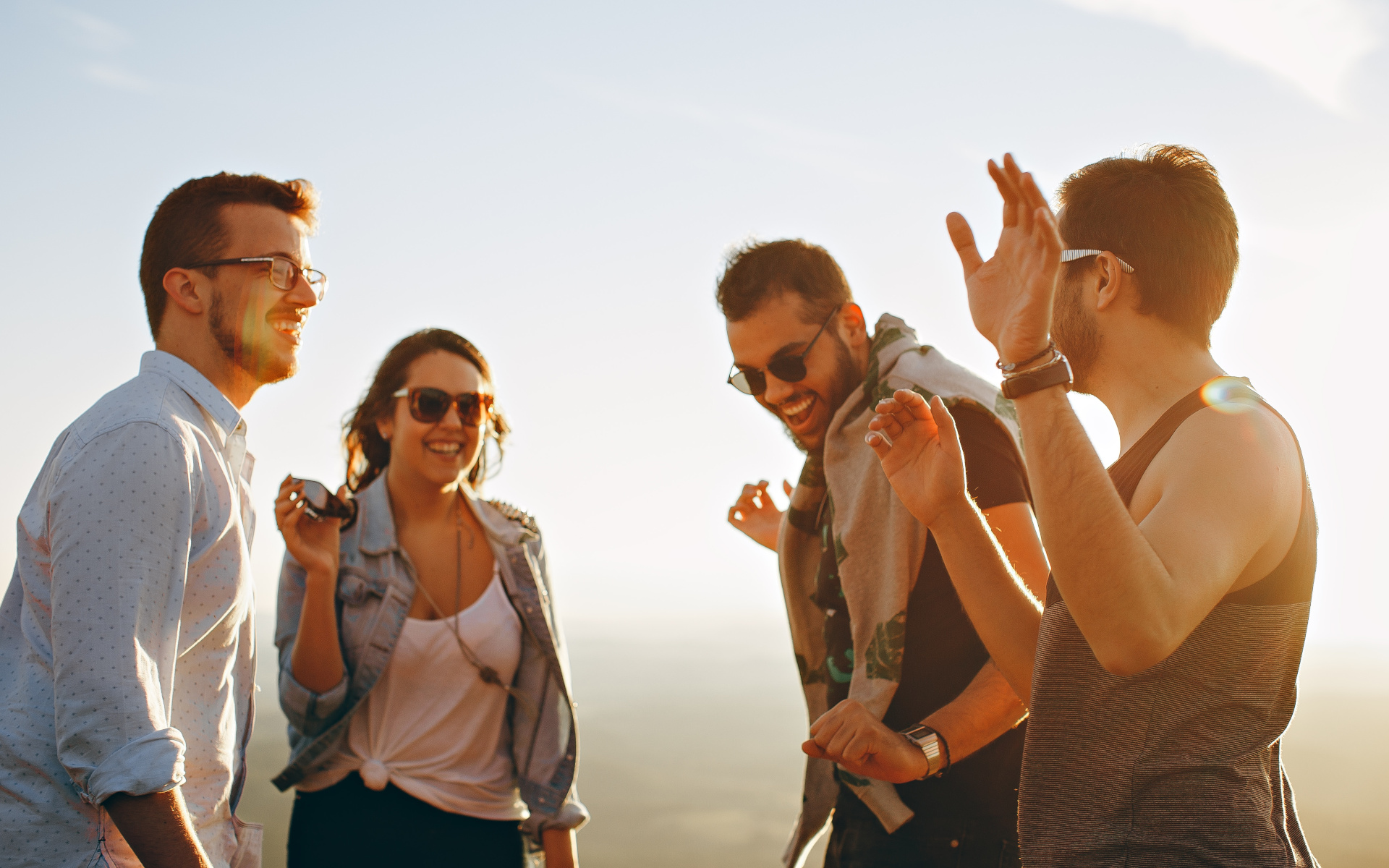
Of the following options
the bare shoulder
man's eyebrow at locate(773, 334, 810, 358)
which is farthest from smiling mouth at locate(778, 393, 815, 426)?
the bare shoulder

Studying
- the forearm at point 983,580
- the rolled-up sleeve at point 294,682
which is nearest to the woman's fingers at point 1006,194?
the forearm at point 983,580

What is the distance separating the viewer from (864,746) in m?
2.17

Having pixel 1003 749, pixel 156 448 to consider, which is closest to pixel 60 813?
pixel 156 448

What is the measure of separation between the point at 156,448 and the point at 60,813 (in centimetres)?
72

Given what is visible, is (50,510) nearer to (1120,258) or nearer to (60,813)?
(60,813)

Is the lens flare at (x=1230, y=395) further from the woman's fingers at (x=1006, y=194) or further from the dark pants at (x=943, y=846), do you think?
the dark pants at (x=943, y=846)

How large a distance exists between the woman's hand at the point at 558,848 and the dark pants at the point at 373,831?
0.26 metres

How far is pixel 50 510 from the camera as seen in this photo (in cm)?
183

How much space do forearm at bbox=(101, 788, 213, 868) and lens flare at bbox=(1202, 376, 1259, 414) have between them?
1.97m

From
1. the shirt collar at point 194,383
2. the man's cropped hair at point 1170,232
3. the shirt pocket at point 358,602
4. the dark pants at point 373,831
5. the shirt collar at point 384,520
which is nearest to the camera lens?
the man's cropped hair at point 1170,232

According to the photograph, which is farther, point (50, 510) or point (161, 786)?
point (50, 510)

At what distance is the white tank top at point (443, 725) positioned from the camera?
3.37m

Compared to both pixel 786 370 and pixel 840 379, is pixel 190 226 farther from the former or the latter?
pixel 840 379

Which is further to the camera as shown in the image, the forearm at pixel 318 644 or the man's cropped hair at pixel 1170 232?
the forearm at pixel 318 644
